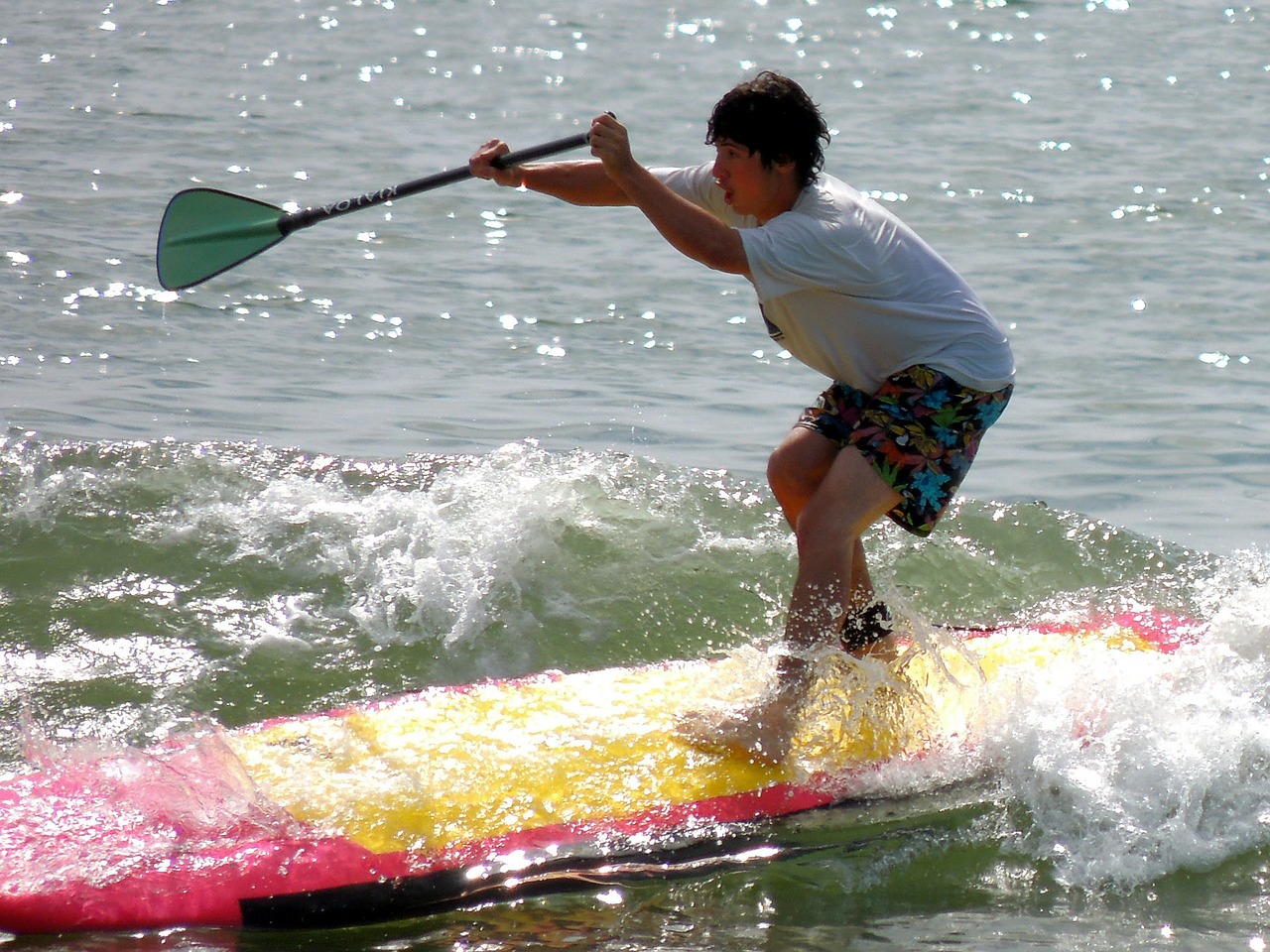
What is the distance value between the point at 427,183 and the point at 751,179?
37.7 inches

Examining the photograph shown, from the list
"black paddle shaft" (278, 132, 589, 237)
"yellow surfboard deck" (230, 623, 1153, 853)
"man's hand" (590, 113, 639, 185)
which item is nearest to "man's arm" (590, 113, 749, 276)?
"man's hand" (590, 113, 639, 185)

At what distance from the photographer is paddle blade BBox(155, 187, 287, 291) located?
200 inches

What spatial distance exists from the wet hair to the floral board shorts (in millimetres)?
660

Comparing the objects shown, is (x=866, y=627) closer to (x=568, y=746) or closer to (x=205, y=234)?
(x=568, y=746)

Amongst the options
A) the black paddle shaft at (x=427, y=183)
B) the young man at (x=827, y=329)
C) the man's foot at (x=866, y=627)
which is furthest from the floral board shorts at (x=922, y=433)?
the black paddle shaft at (x=427, y=183)

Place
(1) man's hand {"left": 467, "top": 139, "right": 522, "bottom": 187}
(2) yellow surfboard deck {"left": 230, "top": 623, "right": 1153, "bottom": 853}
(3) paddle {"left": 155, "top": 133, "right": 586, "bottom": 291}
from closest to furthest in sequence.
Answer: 1. (2) yellow surfboard deck {"left": 230, "top": 623, "right": 1153, "bottom": 853}
2. (1) man's hand {"left": 467, "top": 139, "right": 522, "bottom": 187}
3. (3) paddle {"left": 155, "top": 133, "right": 586, "bottom": 291}

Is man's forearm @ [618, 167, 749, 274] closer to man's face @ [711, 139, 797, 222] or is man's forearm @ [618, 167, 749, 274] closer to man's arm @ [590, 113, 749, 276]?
man's arm @ [590, 113, 749, 276]

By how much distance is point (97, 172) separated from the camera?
12.6m

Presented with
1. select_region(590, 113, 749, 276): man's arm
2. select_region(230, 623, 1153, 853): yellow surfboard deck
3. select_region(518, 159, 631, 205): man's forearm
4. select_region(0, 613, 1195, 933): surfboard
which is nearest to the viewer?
select_region(0, 613, 1195, 933): surfboard

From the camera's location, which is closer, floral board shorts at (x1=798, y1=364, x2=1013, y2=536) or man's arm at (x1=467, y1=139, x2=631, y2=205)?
floral board shorts at (x1=798, y1=364, x2=1013, y2=536)

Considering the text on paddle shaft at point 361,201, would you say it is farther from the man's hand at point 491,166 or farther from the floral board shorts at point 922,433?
the floral board shorts at point 922,433

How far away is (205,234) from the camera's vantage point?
16.9ft

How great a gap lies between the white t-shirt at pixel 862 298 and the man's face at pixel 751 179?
0.07 metres

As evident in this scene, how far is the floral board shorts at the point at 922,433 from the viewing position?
4.15 meters
